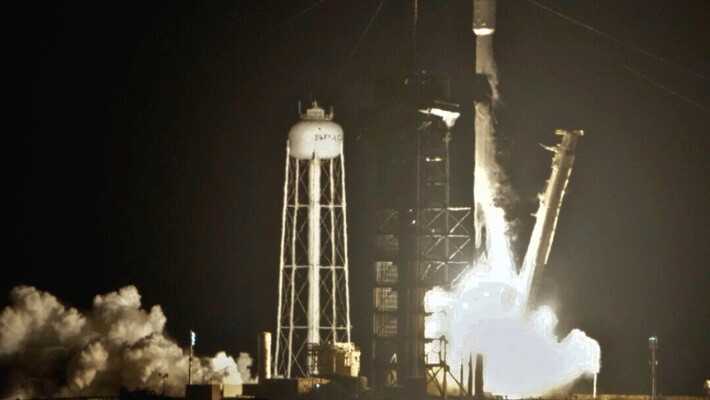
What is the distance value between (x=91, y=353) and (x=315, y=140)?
1351 cm

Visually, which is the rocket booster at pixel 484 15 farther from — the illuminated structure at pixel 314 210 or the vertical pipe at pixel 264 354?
the vertical pipe at pixel 264 354

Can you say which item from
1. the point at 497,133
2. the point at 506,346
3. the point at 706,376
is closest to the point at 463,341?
the point at 506,346

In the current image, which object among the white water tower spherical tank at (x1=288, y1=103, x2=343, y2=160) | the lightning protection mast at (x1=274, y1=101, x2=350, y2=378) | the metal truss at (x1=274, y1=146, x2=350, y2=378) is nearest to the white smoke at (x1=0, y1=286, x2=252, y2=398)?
the metal truss at (x1=274, y1=146, x2=350, y2=378)

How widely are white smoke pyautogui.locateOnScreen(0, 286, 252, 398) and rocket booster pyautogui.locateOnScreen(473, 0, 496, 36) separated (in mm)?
20048

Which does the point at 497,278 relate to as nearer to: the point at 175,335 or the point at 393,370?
the point at 393,370

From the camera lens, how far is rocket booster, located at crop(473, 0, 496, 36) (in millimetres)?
84750

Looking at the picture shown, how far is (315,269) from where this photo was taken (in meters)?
90.3

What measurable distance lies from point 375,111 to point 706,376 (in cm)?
2669

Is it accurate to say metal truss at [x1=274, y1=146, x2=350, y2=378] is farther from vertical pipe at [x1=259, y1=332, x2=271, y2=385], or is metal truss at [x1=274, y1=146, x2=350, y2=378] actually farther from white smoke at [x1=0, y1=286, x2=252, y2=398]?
white smoke at [x1=0, y1=286, x2=252, y2=398]

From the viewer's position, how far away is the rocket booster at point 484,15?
8475cm

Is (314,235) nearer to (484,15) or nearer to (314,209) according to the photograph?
(314,209)

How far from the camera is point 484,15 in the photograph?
8475 centimetres

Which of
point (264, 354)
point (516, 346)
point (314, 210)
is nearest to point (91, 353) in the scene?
point (264, 354)

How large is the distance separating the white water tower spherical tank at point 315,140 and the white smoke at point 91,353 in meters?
10.5
